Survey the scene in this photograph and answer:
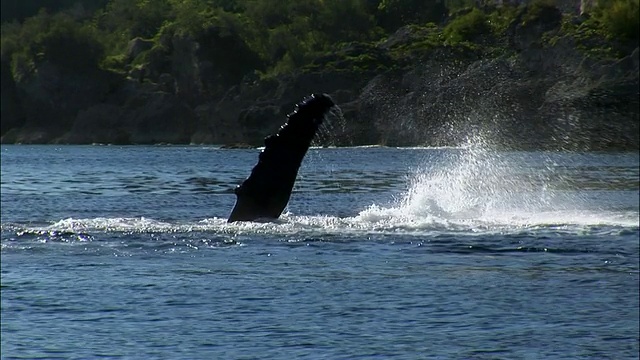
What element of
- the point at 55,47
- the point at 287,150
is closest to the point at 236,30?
the point at 55,47

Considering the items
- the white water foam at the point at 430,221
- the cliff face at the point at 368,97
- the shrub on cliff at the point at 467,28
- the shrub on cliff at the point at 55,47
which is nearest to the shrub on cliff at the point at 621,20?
the cliff face at the point at 368,97

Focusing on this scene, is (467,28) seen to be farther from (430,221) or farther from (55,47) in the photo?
(430,221)

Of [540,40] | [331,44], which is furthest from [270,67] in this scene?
[540,40]

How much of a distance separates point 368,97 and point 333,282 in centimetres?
8156

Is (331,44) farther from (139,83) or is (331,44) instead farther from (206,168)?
(206,168)

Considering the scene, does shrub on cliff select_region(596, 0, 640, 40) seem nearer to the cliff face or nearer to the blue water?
the cliff face

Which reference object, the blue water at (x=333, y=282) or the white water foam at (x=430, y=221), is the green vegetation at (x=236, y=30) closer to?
the white water foam at (x=430, y=221)

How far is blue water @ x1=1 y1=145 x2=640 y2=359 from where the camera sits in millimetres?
12648

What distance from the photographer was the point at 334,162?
63.4 meters

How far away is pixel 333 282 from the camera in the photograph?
16.2m

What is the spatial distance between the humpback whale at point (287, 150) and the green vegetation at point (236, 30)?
88726 millimetres

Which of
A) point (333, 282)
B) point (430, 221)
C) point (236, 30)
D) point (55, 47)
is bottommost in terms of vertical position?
point (333, 282)

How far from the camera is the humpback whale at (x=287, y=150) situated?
18.1m

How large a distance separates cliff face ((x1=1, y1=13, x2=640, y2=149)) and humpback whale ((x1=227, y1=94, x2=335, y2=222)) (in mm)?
57337
